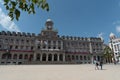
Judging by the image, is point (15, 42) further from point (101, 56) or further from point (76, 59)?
point (101, 56)

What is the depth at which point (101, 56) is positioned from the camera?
83.8m

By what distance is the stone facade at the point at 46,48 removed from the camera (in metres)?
68.4

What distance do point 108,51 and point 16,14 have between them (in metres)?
80.9

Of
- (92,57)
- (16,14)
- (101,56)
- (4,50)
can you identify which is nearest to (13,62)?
(4,50)

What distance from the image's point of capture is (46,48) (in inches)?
2906
